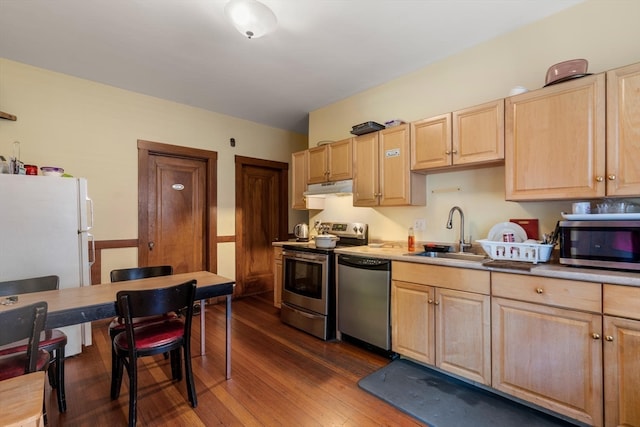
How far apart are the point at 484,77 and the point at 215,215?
360 centimetres

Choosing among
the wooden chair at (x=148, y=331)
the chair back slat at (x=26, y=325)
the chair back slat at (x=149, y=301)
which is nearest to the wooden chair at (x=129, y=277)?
the wooden chair at (x=148, y=331)

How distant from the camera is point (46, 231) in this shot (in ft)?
8.02

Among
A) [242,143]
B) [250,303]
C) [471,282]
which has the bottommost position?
[250,303]

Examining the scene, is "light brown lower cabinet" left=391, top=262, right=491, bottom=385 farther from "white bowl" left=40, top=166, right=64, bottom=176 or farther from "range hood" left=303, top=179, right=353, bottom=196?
"white bowl" left=40, top=166, right=64, bottom=176

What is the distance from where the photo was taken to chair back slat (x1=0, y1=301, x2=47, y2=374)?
127 centimetres

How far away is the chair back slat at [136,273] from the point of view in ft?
7.56

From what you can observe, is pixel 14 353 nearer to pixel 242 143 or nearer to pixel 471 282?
pixel 471 282

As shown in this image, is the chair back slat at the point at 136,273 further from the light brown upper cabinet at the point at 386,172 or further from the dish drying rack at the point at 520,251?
the dish drying rack at the point at 520,251

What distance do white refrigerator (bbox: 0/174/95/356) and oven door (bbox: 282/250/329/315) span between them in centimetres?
192

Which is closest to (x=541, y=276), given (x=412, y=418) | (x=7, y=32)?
(x=412, y=418)

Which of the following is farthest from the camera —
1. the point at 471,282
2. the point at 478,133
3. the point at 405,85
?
the point at 405,85

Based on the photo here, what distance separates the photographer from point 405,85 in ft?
10.1

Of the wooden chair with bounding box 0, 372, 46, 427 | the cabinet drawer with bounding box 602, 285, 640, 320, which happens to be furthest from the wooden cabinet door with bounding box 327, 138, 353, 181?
the wooden chair with bounding box 0, 372, 46, 427

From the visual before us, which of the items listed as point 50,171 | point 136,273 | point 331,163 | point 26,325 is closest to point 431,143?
point 331,163
